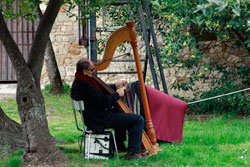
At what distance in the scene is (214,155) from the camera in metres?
5.06

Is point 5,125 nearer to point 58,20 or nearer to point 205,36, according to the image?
point 205,36

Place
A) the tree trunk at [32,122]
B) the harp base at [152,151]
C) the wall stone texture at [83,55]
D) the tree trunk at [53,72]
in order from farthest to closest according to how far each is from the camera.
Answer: the tree trunk at [53,72] → the wall stone texture at [83,55] → the harp base at [152,151] → the tree trunk at [32,122]

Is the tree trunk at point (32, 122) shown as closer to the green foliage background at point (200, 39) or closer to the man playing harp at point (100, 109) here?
the man playing harp at point (100, 109)

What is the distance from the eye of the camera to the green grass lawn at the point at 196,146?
4730 mm

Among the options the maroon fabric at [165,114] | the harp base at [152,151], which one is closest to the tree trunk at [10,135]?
the harp base at [152,151]

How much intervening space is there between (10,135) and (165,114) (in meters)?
1.90

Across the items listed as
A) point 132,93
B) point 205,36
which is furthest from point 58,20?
point 132,93

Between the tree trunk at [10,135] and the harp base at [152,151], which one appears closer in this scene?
the harp base at [152,151]

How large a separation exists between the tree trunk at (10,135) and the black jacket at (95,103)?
984 mm

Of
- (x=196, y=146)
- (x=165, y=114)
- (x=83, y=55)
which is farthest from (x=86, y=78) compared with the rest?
(x=83, y=55)

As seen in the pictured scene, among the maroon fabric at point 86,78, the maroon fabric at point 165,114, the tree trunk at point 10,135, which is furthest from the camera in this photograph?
the maroon fabric at point 165,114

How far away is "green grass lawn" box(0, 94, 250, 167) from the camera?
473cm

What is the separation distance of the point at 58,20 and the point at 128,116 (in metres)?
7.58

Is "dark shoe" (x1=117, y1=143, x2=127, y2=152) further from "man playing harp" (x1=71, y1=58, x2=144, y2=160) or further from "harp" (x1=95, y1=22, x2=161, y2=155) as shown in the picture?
"man playing harp" (x1=71, y1=58, x2=144, y2=160)
